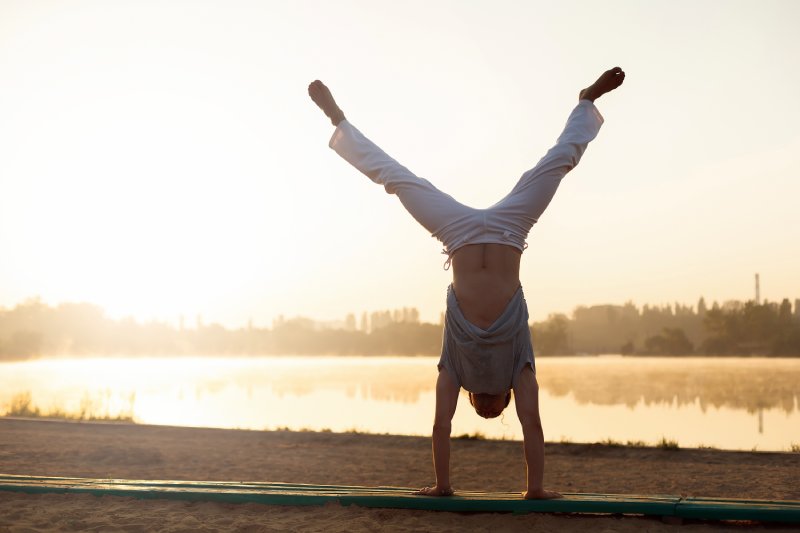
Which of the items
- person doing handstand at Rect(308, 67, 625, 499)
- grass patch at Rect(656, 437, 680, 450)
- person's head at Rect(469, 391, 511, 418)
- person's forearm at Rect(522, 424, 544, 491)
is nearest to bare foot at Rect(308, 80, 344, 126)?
person doing handstand at Rect(308, 67, 625, 499)

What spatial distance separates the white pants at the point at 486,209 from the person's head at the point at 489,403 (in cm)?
84

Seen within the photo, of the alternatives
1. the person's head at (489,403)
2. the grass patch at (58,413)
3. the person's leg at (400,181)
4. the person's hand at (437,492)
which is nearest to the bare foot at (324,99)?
the person's leg at (400,181)

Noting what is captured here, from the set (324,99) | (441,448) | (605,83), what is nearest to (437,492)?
(441,448)

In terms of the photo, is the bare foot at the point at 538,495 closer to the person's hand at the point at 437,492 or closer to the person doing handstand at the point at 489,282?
the person doing handstand at the point at 489,282

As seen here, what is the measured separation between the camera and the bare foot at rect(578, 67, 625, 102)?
4.58 m

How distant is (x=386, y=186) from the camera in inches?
176

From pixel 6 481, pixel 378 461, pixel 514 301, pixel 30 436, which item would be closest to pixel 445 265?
pixel 514 301

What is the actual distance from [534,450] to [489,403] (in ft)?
1.25

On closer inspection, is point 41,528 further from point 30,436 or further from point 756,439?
point 756,439

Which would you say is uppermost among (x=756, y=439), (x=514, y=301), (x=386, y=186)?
(x=386, y=186)

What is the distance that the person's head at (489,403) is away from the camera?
4.47 m

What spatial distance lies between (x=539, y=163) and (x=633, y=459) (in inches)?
267

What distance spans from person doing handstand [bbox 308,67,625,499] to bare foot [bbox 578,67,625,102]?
0.17m

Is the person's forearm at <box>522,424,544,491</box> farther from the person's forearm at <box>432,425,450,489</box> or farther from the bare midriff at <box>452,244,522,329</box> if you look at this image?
the bare midriff at <box>452,244,522,329</box>
